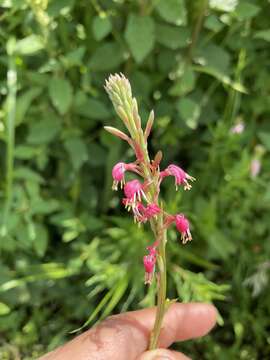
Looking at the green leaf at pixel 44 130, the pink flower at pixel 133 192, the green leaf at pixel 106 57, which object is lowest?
the green leaf at pixel 44 130

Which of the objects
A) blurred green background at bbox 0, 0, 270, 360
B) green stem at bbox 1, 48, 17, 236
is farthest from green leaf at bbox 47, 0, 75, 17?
green stem at bbox 1, 48, 17, 236

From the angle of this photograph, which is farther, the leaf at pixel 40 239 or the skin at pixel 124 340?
the leaf at pixel 40 239

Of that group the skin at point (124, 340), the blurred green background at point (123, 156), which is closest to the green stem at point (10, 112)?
the blurred green background at point (123, 156)

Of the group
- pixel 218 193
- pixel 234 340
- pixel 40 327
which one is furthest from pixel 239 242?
pixel 40 327

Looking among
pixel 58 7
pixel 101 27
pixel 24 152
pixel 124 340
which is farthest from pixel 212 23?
pixel 124 340

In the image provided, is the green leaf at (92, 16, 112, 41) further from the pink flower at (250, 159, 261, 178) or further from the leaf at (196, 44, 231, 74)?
the pink flower at (250, 159, 261, 178)

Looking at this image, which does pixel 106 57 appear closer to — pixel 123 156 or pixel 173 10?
pixel 173 10

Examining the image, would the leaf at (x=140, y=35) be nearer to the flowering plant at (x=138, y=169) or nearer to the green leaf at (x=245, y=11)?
the green leaf at (x=245, y=11)
